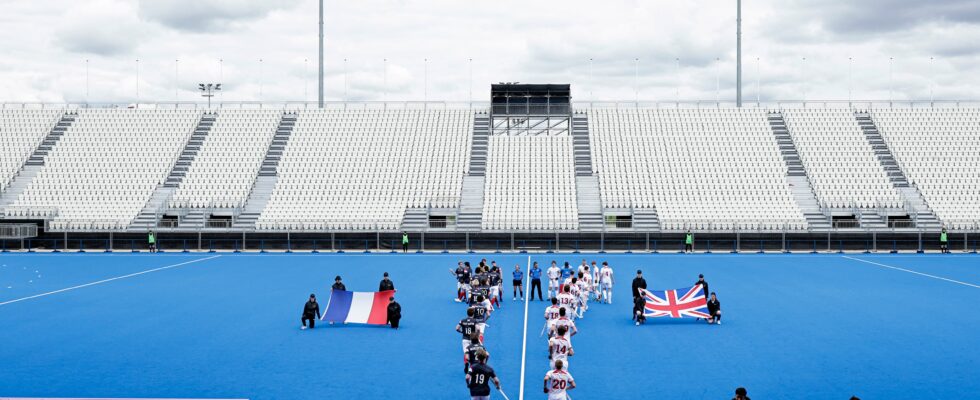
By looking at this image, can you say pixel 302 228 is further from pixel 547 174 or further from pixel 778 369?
pixel 778 369

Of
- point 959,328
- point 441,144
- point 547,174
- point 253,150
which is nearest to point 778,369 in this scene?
point 959,328

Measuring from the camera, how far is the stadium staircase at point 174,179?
4916cm

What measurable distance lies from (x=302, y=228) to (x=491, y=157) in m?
16.1

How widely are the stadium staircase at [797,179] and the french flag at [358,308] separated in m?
34.3

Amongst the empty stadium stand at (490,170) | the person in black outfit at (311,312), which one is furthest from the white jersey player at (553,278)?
the empty stadium stand at (490,170)

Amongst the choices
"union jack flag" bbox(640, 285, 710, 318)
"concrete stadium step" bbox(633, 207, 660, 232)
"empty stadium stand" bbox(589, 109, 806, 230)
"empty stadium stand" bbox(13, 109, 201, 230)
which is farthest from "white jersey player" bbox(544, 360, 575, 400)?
"empty stadium stand" bbox(13, 109, 201, 230)

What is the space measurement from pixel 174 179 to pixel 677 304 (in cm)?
4337

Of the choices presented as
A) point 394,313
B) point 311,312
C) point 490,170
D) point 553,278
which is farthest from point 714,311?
point 490,170

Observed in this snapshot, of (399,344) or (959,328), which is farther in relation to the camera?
(959,328)

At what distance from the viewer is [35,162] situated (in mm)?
57281

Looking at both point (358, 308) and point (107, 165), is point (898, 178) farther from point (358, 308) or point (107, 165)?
point (107, 165)

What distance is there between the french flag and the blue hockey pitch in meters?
0.40

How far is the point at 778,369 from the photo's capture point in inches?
604

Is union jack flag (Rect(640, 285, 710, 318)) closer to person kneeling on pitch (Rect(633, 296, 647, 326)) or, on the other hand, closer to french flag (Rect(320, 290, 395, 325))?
person kneeling on pitch (Rect(633, 296, 647, 326))
